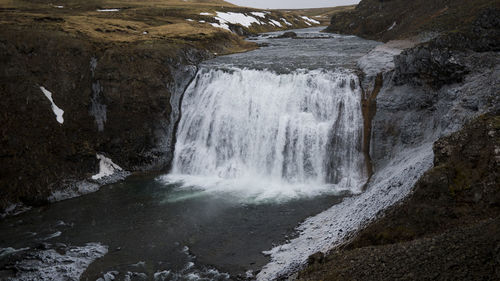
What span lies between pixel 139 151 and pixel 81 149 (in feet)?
13.5

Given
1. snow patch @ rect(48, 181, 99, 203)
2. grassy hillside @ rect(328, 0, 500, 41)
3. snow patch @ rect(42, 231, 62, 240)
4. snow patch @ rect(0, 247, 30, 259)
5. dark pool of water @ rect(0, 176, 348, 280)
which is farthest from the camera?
grassy hillside @ rect(328, 0, 500, 41)

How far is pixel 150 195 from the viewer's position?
75.5 feet

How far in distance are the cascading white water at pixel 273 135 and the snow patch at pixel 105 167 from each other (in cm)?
432

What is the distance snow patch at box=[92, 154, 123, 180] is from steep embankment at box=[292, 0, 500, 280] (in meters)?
18.1

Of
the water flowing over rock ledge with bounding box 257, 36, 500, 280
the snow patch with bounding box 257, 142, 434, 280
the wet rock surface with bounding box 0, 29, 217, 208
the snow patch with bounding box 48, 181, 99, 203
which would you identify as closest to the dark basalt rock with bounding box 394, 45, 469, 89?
the water flowing over rock ledge with bounding box 257, 36, 500, 280

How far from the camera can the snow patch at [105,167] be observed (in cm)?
2559

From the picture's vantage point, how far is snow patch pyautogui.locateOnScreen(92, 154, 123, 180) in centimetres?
2559

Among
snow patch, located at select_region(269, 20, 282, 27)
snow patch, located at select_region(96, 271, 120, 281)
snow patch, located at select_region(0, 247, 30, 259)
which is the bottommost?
snow patch, located at select_region(96, 271, 120, 281)

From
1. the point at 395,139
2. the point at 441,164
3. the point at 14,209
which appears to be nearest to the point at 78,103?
the point at 14,209

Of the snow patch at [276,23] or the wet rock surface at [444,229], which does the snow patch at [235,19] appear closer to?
the snow patch at [276,23]

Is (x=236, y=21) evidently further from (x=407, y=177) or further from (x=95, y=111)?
(x=407, y=177)

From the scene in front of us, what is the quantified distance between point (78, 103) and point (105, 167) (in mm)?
5678

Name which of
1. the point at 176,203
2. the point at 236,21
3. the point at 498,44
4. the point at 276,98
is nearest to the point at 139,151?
the point at 176,203

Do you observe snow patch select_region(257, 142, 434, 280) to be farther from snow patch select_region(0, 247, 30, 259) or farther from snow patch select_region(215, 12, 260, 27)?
snow patch select_region(215, 12, 260, 27)
